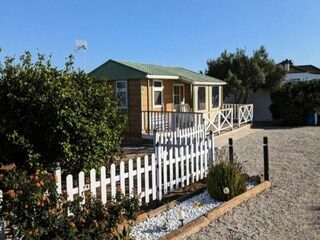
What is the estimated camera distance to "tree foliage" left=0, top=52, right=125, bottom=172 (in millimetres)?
6176

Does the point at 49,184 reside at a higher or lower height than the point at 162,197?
higher

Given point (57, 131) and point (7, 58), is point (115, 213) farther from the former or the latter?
point (7, 58)

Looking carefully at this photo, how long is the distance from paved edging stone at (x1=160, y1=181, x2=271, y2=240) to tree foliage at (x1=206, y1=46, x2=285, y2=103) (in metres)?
17.8

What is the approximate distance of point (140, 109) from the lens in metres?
14.2

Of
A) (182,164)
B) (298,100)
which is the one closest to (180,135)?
(182,164)

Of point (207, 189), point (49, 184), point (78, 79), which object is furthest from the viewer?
point (78, 79)

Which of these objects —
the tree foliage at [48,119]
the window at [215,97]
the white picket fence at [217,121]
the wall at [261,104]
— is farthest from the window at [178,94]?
the tree foliage at [48,119]

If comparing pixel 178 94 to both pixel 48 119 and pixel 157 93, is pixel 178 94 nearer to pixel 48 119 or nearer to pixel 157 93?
pixel 157 93

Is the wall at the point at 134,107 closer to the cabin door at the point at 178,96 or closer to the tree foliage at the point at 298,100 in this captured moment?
the cabin door at the point at 178,96

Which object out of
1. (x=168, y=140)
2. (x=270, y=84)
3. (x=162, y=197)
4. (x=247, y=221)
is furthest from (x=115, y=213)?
(x=270, y=84)

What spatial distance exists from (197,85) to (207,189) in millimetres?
12182

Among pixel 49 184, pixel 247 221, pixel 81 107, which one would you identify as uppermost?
pixel 81 107

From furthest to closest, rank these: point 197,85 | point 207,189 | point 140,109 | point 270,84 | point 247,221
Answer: point 270,84 < point 197,85 < point 140,109 < point 207,189 < point 247,221

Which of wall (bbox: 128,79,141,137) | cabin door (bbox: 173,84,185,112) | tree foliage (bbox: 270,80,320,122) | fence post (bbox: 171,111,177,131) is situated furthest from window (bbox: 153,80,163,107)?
tree foliage (bbox: 270,80,320,122)
